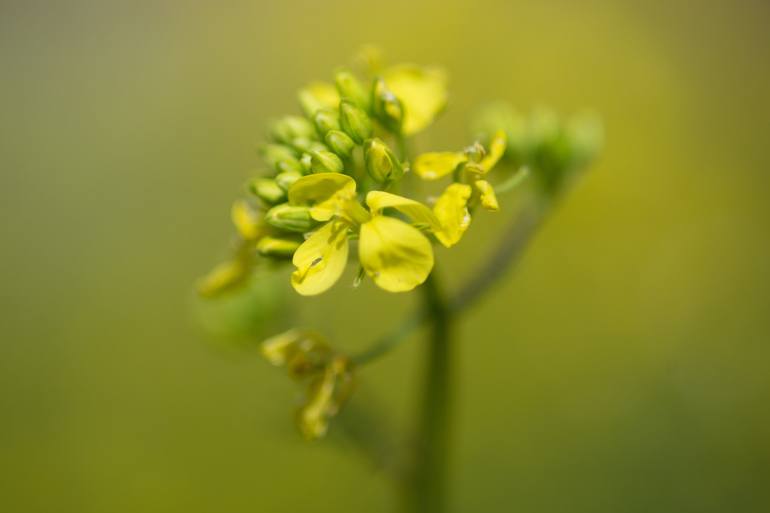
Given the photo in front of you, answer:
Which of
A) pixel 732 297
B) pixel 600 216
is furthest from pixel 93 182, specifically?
pixel 732 297

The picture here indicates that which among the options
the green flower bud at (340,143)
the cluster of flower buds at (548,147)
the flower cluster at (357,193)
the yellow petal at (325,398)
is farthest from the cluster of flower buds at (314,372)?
the cluster of flower buds at (548,147)

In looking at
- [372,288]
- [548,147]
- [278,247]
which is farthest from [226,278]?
[372,288]

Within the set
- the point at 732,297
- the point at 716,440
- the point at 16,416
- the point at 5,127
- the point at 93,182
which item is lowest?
the point at 716,440

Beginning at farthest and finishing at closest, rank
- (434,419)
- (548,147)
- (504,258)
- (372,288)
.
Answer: (372,288) → (548,147) → (504,258) → (434,419)

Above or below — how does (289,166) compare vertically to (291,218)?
above

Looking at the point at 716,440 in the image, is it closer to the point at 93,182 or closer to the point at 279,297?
the point at 279,297

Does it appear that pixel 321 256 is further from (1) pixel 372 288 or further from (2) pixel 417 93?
(1) pixel 372 288
